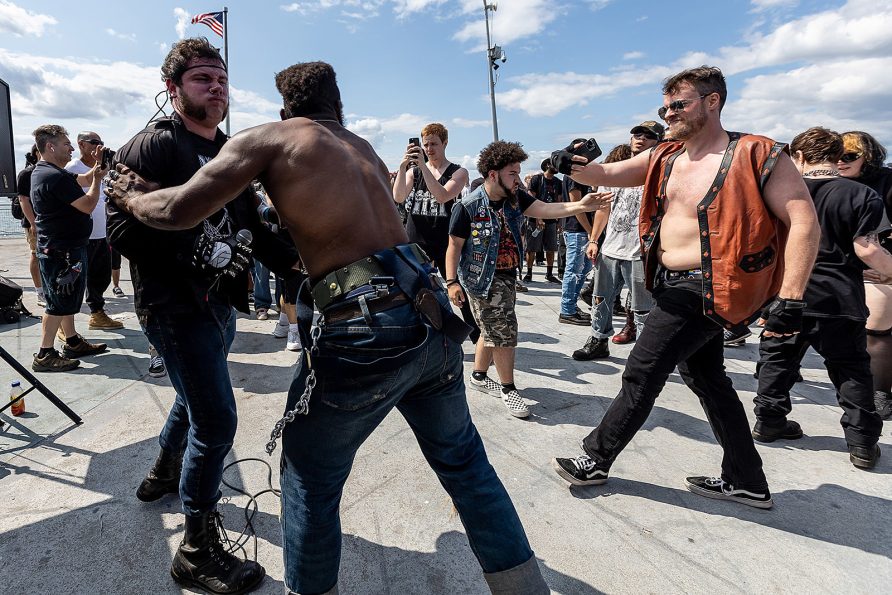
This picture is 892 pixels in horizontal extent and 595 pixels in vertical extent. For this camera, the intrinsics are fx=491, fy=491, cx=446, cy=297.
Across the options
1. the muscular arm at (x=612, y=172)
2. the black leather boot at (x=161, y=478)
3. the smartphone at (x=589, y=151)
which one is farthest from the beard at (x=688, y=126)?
the black leather boot at (x=161, y=478)

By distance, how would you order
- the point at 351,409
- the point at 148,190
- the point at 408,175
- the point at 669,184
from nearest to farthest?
1. the point at 351,409
2. the point at 148,190
3. the point at 669,184
4. the point at 408,175

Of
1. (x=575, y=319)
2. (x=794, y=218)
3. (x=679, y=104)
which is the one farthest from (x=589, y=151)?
(x=575, y=319)

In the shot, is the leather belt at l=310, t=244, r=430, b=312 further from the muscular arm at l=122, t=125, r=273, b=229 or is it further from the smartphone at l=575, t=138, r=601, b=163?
the smartphone at l=575, t=138, r=601, b=163

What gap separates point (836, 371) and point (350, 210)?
3.32m

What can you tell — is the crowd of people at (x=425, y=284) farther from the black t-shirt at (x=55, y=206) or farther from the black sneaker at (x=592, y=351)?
the black sneaker at (x=592, y=351)

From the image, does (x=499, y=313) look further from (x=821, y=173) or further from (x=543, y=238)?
(x=543, y=238)

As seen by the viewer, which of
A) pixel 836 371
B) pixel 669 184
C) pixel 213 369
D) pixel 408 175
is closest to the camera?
pixel 213 369

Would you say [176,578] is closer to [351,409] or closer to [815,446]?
[351,409]

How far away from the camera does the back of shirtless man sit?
1.48 meters

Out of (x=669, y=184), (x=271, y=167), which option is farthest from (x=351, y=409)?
(x=669, y=184)

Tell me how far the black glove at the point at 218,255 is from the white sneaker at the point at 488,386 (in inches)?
94.3

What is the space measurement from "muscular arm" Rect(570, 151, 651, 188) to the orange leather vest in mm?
544

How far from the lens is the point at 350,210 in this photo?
1547 mm

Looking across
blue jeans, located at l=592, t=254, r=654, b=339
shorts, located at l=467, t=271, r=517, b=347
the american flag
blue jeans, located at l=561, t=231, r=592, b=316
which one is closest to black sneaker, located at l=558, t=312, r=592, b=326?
blue jeans, located at l=561, t=231, r=592, b=316
